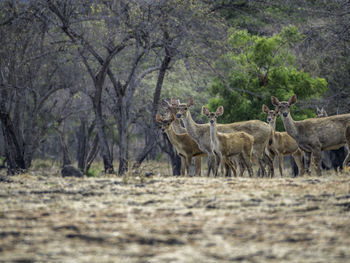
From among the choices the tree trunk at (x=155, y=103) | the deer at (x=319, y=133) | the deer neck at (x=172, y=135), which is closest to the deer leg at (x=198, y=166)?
the deer neck at (x=172, y=135)

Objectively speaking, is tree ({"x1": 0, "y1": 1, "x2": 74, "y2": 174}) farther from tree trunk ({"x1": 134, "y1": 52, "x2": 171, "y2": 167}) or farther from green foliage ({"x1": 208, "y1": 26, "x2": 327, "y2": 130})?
green foliage ({"x1": 208, "y1": 26, "x2": 327, "y2": 130})

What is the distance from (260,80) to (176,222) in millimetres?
15793

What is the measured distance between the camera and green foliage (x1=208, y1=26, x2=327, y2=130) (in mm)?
20984

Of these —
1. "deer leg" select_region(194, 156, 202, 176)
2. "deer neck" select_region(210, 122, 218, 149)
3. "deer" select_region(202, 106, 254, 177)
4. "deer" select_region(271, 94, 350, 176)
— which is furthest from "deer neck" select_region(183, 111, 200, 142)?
"deer" select_region(271, 94, 350, 176)

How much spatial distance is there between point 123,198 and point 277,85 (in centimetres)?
1438

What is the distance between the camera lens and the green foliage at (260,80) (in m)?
21.0

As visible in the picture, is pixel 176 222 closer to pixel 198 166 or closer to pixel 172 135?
pixel 172 135

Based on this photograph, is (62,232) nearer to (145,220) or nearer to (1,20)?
(145,220)

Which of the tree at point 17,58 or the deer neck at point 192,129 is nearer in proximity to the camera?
the deer neck at point 192,129

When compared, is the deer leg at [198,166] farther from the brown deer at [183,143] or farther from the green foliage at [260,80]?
the green foliage at [260,80]

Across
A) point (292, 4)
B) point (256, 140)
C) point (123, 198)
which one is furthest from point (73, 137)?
point (123, 198)

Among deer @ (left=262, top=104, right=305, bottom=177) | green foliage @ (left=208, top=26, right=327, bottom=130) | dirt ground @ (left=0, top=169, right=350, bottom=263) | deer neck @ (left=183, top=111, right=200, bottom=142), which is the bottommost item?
dirt ground @ (left=0, top=169, right=350, bottom=263)

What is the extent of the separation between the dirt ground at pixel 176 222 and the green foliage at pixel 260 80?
12.2 meters

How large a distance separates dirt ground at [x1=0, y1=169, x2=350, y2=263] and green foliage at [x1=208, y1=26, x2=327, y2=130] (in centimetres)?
1217
